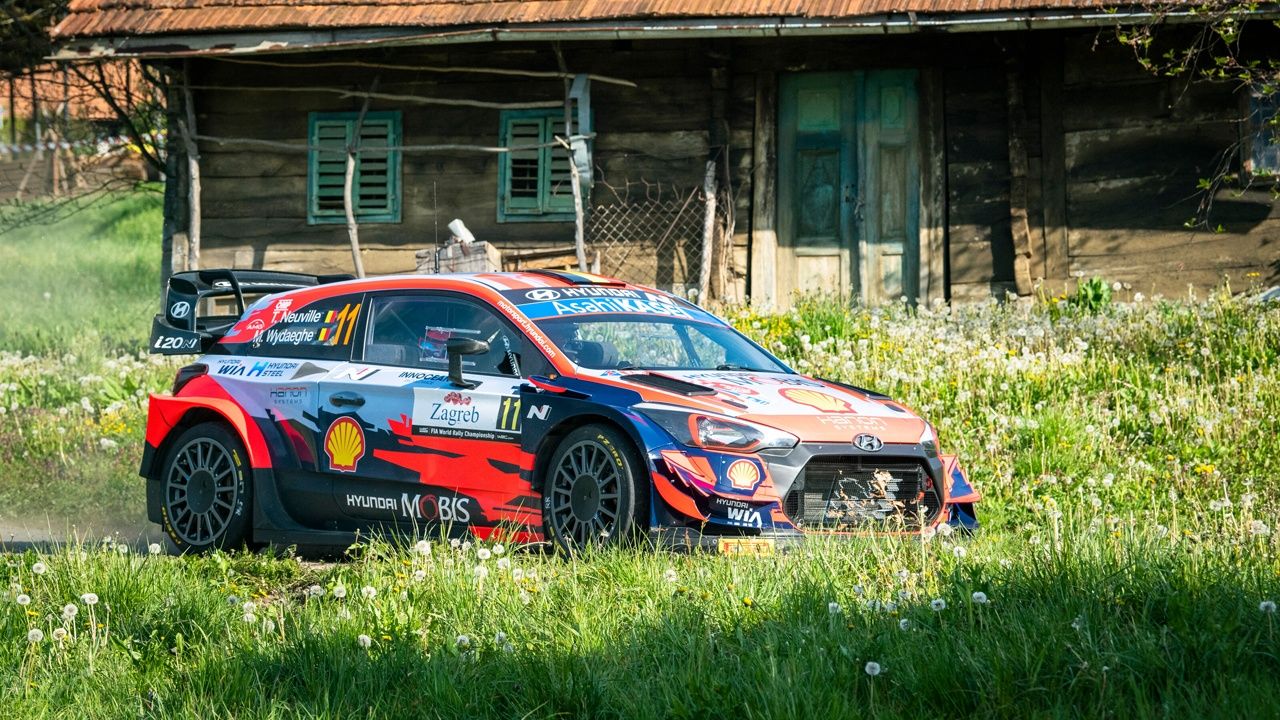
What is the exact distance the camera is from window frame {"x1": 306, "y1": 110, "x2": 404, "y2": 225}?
18.2 meters

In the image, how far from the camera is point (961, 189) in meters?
16.5

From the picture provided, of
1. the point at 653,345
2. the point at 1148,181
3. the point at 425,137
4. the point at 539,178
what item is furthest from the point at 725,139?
the point at 653,345

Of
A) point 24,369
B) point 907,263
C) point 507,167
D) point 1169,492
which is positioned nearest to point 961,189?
point 907,263

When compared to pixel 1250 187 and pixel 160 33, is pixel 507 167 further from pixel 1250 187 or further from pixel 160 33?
pixel 1250 187

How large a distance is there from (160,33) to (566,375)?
11.4 meters

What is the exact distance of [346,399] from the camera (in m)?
8.22

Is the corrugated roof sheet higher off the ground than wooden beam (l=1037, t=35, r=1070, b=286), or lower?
higher

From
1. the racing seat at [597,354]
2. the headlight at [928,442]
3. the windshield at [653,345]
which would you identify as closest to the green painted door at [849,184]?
the windshield at [653,345]

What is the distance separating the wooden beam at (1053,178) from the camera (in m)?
16.1

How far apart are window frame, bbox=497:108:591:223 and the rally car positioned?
8.32 m

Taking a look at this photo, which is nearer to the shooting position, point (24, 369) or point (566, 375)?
point (566, 375)

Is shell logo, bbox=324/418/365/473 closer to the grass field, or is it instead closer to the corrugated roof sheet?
the grass field

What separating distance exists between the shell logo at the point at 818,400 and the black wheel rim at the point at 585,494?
3.21 feet

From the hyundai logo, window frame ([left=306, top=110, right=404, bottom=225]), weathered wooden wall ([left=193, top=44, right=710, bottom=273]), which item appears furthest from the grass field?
window frame ([left=306, top=110, right=404, bottom=225])
